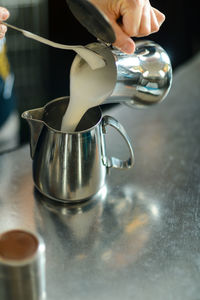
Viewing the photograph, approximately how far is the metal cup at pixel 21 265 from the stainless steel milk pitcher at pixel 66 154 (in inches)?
7.8

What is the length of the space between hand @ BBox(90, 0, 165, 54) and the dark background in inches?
31.9

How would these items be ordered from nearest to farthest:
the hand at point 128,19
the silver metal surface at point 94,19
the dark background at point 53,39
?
the silver metal surface at point 94,19
the hand at point 128,19
the dark background at point 53,39

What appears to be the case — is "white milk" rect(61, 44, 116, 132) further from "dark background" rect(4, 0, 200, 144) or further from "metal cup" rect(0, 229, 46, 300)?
"dark background" rect(4, 0, 200, 144)

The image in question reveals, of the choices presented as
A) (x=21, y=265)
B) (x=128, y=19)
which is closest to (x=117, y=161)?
(x=128, y=19)

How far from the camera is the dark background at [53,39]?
5.50ft

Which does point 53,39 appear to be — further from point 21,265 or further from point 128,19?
point 21,265

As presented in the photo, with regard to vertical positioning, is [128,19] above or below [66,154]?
above

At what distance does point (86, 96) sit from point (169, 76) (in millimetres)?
166

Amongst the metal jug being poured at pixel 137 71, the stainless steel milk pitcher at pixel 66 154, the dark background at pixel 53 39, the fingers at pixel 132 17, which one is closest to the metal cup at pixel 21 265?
the stainless steel milk pitcher at pixel 66 154

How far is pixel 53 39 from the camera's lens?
1.94 meters

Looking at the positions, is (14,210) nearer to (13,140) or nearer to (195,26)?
(13,140)

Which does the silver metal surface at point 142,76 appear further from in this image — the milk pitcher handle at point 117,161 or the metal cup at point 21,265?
the metal cup at point 21,265

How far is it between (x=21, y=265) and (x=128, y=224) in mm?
301

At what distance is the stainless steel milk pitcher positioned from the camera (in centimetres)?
76
